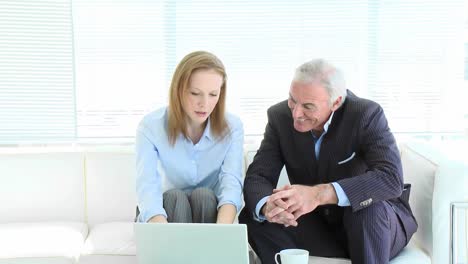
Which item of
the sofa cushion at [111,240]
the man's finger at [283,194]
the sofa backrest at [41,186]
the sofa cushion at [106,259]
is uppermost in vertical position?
the man's finger at [283,194]

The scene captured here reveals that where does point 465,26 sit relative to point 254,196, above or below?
above

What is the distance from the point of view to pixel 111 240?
314 cm

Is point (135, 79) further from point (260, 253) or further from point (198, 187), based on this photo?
point (260, 253)

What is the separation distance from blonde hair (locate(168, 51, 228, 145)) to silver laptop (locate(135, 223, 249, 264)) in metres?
0.63

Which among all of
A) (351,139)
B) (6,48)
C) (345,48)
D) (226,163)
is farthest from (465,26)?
(6,48)

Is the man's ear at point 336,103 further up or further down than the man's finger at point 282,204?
further up

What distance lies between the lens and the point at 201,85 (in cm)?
283

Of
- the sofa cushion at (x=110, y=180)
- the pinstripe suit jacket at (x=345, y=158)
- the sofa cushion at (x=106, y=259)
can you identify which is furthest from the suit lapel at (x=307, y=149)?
the sofa cushion at (x=110, y=180)

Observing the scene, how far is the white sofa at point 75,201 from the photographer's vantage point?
3047 millimetres

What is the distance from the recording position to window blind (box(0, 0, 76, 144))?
3.77 m

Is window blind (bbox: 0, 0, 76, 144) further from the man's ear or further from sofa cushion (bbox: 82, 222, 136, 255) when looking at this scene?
the man's ear

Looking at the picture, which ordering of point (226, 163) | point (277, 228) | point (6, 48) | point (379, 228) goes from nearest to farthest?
point (379, 228) < point (277, 228) < point (226, 163) < point (6, 48)

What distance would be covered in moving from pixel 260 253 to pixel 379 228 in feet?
1.56

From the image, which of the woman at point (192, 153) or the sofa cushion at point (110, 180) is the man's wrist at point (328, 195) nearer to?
the woman at point (192, 153)
